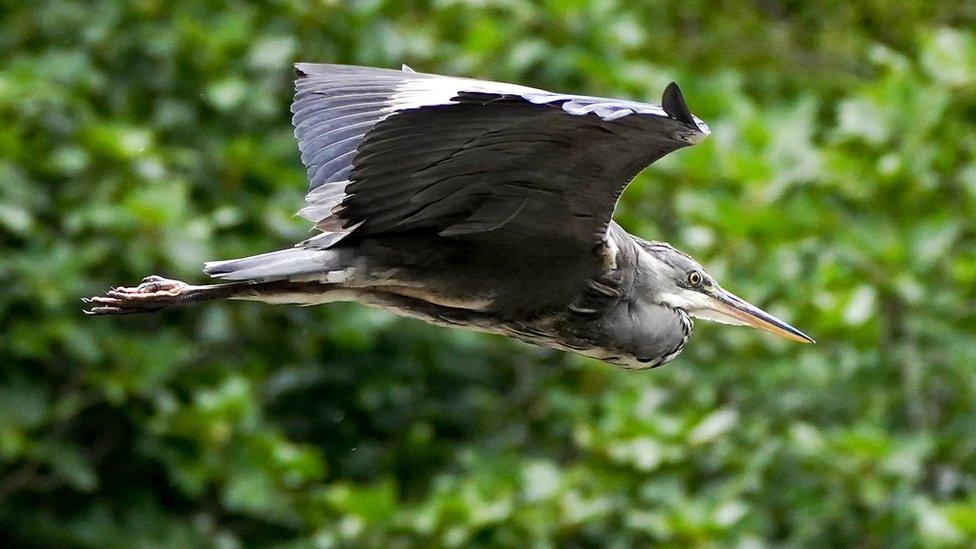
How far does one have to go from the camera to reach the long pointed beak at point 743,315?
4535mm

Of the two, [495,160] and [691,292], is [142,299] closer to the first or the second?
[495,160]

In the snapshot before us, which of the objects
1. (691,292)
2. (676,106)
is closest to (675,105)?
(676,106)

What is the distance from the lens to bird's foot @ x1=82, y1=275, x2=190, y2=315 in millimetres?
3871

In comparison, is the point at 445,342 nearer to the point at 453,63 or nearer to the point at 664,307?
the point at 453,63

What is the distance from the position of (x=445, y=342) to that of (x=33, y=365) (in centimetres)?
162

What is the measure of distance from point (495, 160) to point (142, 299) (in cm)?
93

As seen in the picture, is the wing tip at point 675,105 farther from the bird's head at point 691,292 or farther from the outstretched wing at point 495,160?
the bird's head at point 691,292

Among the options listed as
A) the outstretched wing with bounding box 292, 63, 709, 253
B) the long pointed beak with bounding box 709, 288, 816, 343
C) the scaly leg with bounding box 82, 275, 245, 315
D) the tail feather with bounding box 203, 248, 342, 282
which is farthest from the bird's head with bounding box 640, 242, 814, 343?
the scaly leg with bounding box 82, 275, 245, 315

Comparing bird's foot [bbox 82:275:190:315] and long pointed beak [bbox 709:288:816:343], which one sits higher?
bird's foot [bbox 82:275:190:315]

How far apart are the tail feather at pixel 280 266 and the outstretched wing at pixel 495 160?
2.9 inches

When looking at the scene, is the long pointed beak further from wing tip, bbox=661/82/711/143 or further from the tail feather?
wing tip, bbox=661/82/711/143

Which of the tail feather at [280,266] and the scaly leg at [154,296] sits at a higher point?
the tail feather at [280,266]

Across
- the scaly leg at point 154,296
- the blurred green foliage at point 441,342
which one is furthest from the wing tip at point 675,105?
the blurred green foliage at point 441,342

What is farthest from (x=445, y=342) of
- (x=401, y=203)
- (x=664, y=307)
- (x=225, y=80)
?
(x=401, y=203)
